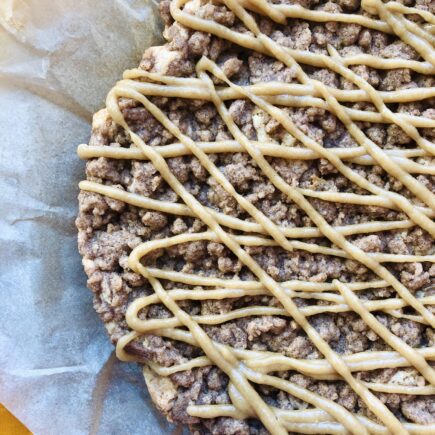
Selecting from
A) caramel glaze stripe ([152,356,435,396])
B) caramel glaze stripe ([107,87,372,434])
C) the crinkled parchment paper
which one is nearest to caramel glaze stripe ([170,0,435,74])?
caramel glaze stripe ([107,87,372,434])

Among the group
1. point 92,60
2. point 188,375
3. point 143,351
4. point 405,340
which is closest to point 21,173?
point 92,60

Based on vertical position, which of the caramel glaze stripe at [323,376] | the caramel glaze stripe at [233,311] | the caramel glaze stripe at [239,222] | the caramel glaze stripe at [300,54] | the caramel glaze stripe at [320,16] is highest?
the caramel glaze stripe at [320,16]

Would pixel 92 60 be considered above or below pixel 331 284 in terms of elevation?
above

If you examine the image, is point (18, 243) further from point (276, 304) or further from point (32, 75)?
point (276, 304)

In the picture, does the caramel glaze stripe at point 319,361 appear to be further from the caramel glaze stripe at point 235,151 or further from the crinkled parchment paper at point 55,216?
the caramel glaze stripe at point 235,151

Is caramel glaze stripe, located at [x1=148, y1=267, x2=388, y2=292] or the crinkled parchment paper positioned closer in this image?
caramel glaze stripe, located at [x1=148, y1=267, x2=388, y2=292]

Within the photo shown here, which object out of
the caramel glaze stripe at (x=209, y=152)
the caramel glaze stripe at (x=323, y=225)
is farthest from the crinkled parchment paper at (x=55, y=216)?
the caramel glaze stripe at (x=323, y=225)

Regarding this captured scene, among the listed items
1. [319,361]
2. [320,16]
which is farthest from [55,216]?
[320,16]

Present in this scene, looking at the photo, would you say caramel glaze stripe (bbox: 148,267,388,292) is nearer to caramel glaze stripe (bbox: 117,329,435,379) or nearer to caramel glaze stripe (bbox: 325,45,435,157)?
caramel glaze stripe (bbox: 117,329,435,379)
